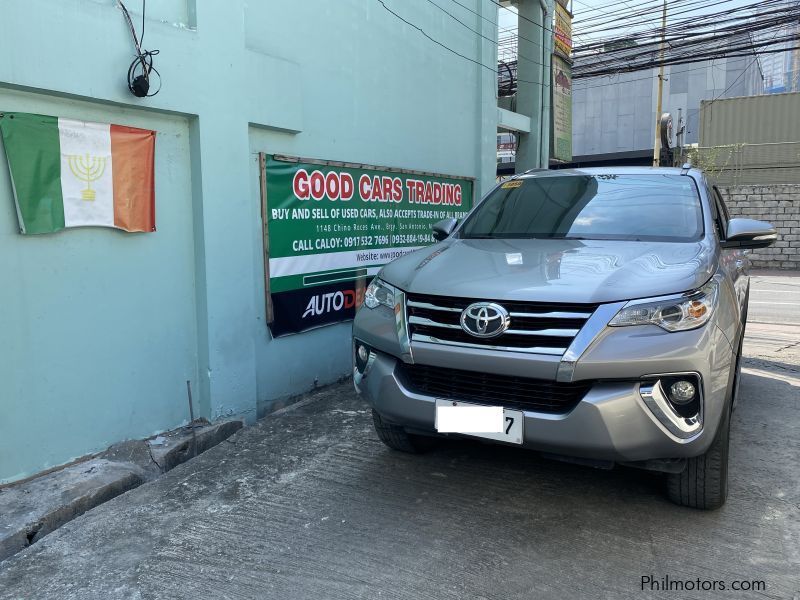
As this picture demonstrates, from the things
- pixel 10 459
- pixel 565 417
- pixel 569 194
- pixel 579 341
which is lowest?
pixel 10 459

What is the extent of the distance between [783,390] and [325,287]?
159 inches

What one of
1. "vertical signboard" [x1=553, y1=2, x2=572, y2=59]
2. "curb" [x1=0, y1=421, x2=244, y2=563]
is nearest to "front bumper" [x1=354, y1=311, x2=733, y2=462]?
"curb" [x1=0, y1=421, x2=244, y2=563]

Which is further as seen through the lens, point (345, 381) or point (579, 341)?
point (345, 381)

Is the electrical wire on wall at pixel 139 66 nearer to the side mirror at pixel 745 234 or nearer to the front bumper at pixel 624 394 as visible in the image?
the front bumper at pixel 624 394

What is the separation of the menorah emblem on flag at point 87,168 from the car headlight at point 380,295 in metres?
1.77

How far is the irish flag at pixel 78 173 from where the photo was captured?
3406 millimetres

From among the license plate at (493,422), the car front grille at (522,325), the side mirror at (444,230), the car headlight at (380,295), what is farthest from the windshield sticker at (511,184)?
the license plate at (493,422)

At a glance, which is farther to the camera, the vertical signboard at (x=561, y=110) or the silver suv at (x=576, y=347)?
the vertical signboard at (x=561, y=110)

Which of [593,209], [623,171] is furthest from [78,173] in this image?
[623,171]

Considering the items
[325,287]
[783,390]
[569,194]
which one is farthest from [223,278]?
[783,390]

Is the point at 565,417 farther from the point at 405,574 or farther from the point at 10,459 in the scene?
the point at 10,459

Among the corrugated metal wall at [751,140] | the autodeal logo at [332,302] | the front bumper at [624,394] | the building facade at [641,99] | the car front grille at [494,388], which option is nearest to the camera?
the front bumper at [624,394]

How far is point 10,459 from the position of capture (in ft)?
11.4

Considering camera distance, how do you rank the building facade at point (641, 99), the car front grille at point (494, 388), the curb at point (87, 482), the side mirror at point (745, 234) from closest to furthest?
the car front grille at point (494, 388)
the curb at point (87, 482)
the side mirror at point (745, 234)
the building facade at point (641, 99)
